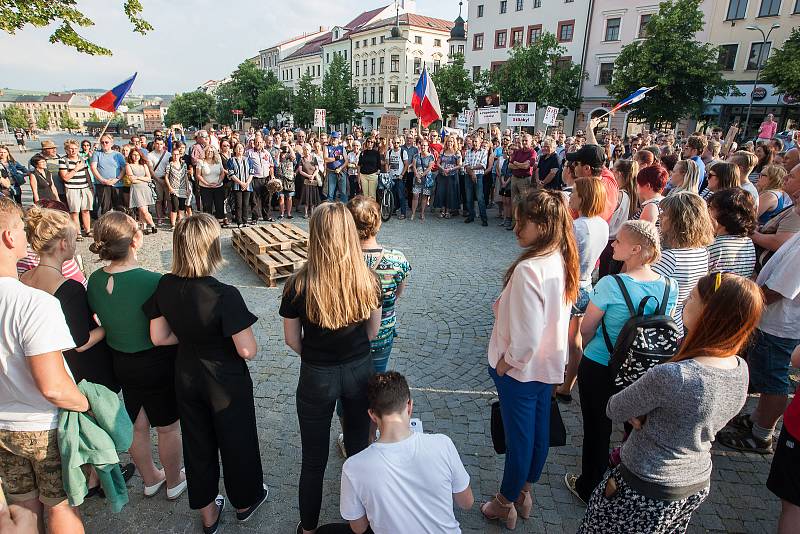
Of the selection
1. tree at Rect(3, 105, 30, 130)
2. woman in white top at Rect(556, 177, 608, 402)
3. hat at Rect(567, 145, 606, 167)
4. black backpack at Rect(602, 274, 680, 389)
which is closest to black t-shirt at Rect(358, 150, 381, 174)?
hat at Rect(567, 145, 606, 167)

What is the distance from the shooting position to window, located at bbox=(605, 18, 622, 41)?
35141mm

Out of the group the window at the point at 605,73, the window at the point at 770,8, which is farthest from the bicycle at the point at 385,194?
the window at the point at 605,73

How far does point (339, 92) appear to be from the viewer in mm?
57875

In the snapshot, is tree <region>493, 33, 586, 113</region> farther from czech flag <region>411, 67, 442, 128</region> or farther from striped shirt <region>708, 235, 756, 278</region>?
striped shirt <region>708, 235, 756, 278</region>

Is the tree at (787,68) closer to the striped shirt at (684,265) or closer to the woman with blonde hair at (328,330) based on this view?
the striped shirt at (684,265)

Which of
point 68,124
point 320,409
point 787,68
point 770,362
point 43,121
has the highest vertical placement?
point 787,68

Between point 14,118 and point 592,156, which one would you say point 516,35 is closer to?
point 592,156

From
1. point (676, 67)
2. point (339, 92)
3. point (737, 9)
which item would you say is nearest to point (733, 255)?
point (676, 67)

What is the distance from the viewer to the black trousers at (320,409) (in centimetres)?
252

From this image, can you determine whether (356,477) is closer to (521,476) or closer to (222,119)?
(521,476)

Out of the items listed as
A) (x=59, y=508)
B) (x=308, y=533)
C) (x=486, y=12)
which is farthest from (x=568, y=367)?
(x=486, y=12)

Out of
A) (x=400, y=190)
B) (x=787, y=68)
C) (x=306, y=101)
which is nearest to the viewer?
(x=400, y=190)

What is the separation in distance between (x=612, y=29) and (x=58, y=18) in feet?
Answer: 126

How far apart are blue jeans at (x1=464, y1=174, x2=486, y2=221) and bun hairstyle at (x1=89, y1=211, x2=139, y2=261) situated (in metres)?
9.61
